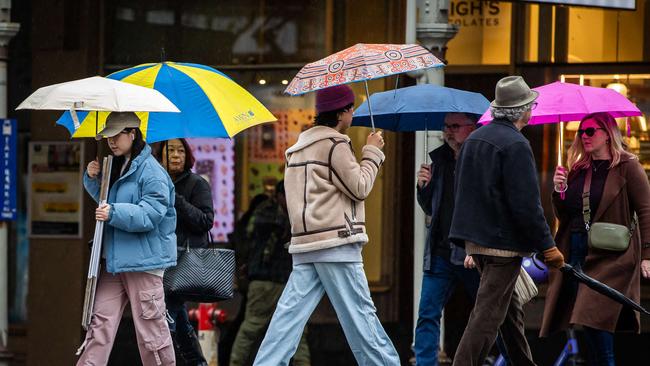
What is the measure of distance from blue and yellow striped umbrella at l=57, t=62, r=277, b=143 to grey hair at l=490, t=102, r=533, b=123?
167cm

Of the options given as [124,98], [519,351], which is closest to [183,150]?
[124,98]

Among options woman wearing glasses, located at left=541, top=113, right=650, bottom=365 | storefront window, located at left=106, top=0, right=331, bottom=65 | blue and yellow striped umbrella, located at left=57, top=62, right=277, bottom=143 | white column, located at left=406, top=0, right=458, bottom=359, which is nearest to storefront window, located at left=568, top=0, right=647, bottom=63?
white column, located at left=406, top=0, right=458, bottom=359

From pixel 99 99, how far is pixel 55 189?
13.7ft

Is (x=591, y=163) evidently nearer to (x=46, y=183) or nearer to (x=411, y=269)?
(x=411, y=269)

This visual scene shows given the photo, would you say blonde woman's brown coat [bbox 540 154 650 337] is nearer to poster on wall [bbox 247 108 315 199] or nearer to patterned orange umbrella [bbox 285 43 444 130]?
patterned orange umbrella [bbox 285 43 444 130]

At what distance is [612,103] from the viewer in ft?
27.3

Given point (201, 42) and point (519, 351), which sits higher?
point (201, 42)

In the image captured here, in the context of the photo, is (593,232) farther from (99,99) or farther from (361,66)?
(99,99)

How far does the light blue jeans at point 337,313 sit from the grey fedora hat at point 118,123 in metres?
1.35

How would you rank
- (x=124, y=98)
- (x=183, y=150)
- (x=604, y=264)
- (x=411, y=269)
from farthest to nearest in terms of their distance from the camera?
1. (x=411, y=269)
2. (x=183, y=150)
3. (x=604, y=264)
4. (x=124, y=98)

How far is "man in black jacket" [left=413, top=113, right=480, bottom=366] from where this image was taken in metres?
8.61

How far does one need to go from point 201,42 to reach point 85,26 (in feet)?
3.31

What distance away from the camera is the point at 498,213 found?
711cm

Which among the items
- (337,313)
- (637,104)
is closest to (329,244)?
(337,313)
